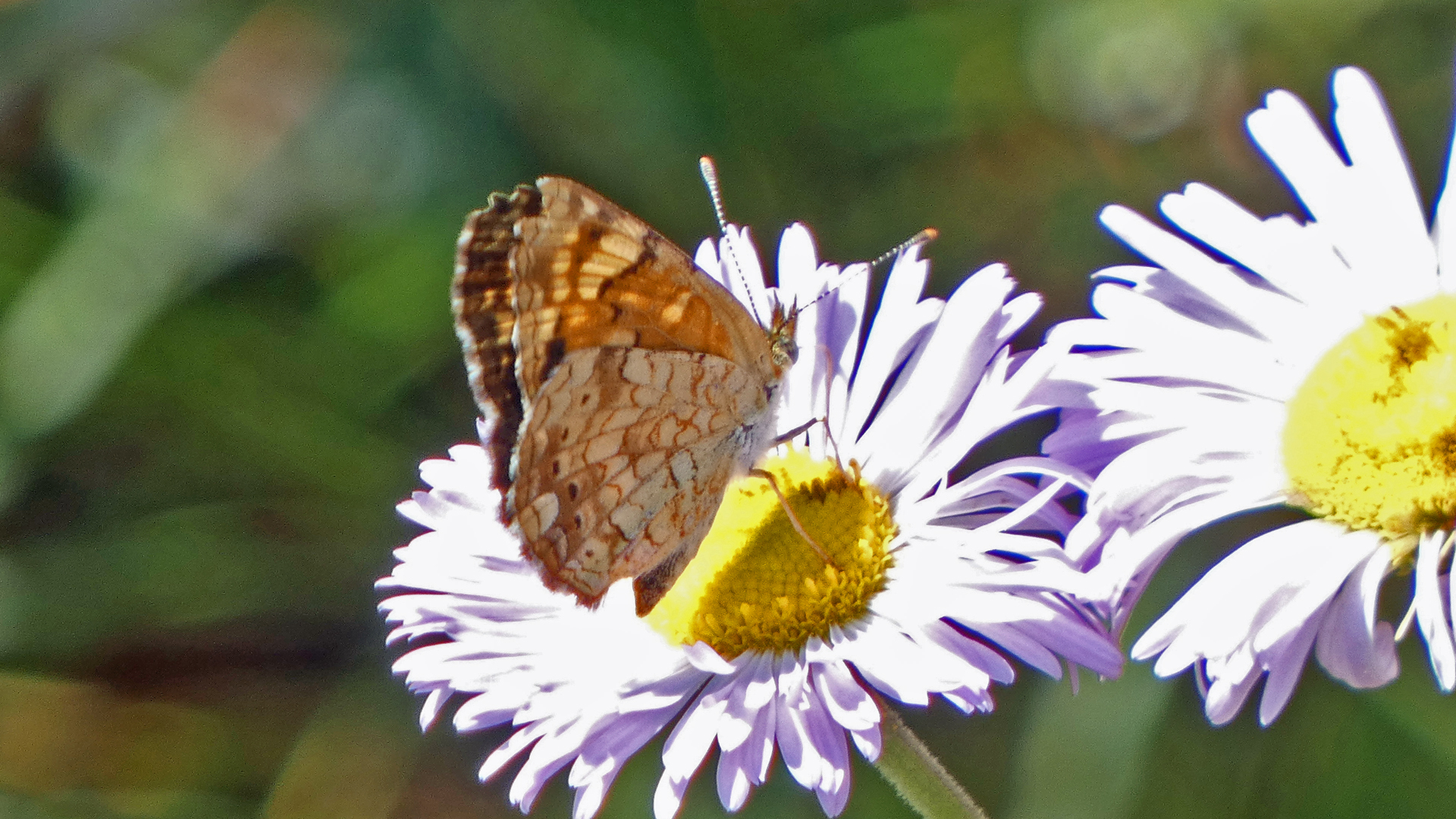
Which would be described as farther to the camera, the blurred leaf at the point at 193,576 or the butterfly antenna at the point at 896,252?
the blurred leaf at the point at 193,576

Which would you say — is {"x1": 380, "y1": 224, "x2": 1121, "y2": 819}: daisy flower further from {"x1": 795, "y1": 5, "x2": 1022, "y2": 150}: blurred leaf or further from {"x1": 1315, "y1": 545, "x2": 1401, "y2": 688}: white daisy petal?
{"x1": 795, "y1": 5, "x2": 1022, "y2": 150}: blurred leaf

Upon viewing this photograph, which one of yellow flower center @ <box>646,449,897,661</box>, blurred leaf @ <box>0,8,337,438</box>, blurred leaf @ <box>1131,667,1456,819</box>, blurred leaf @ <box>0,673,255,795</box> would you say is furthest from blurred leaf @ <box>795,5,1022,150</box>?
blurred leaf @ <box>0,673,255,795</box>

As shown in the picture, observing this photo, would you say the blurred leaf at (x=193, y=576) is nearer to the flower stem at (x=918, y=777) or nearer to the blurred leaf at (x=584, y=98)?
the blurred leaf at (x=584, y=98)

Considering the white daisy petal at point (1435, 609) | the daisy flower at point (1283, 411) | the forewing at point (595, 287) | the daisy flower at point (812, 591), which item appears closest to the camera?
the white daisy petal at point (1435, 609)

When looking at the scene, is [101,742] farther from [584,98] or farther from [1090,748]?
[1090,748]

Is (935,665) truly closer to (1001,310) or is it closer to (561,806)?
(1001,310)

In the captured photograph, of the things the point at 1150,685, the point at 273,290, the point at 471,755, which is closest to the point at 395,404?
the point at 273,290

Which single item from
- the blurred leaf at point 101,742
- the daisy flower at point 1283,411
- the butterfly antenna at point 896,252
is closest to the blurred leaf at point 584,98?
the butterfly antenna at point 896,252
